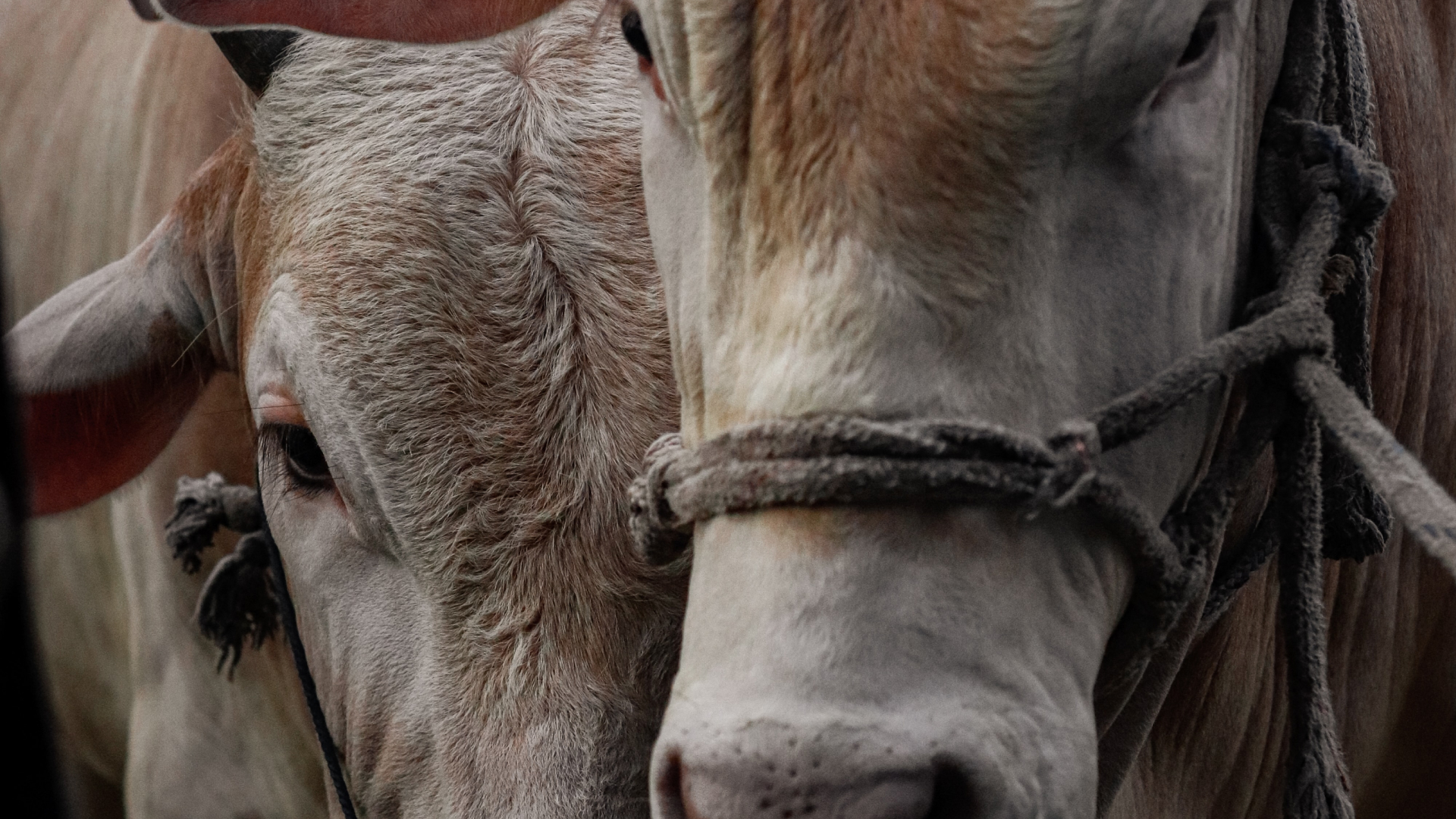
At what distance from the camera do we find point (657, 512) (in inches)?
76.3

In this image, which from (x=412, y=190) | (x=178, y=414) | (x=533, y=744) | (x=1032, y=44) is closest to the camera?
(x=1032, y=44)

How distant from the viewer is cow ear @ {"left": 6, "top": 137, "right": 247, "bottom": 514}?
3156mm

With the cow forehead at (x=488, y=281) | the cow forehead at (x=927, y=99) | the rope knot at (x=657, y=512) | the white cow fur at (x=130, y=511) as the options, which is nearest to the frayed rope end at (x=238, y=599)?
the white cow fur at (x=130, y=511)

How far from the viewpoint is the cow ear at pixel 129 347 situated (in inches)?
124

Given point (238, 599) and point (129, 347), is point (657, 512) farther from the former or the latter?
point (238, 599)

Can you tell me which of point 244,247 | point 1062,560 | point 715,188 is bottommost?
point 1062,560

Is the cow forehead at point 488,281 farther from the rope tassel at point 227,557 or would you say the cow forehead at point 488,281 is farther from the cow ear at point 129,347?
the rope tassel at point 227,557

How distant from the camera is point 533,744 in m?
2.40

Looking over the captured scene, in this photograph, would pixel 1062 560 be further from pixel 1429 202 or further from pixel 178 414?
pixel 178 414

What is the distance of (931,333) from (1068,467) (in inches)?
8.0

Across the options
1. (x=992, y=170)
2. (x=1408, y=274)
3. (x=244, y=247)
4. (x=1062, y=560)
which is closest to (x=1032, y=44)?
(x=992, y=170)

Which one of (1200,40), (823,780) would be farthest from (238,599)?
(1200,40)

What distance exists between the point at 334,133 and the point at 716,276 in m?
1.16

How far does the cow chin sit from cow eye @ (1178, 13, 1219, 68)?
Result: 0.56 m
